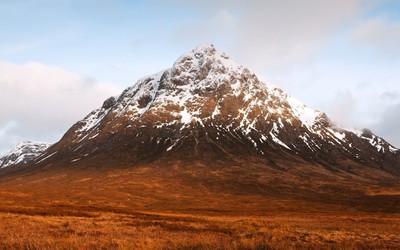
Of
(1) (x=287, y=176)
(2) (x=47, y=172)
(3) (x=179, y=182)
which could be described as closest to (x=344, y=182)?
(1) (x=287, y=176)

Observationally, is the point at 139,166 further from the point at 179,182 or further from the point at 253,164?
the point at 253,164

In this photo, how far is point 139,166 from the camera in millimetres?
193625

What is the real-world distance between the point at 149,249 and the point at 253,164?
184 metres

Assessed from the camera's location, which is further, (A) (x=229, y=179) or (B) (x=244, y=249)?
(A) (x=229, y=179)

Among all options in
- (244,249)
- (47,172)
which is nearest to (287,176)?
(47,172)

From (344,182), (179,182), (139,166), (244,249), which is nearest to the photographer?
(244,249)

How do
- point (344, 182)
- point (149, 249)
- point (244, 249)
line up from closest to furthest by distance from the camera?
point (149, 249) → point (244, 249) → point (344, 182)

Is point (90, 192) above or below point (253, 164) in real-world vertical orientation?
below

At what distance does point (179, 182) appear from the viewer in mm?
156000

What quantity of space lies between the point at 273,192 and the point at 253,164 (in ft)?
180

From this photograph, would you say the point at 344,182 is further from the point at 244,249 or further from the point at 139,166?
the point at 244,249

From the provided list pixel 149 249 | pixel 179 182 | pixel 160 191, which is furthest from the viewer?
pixel 179 182

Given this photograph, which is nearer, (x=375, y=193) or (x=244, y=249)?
(x=244, y=249)

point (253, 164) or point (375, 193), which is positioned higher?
point (253, 164)
